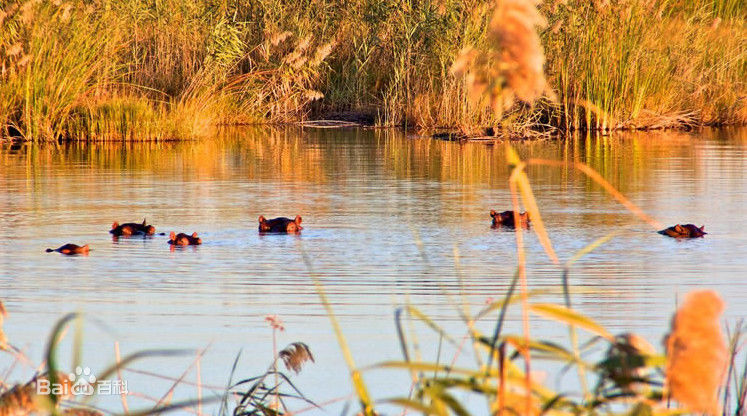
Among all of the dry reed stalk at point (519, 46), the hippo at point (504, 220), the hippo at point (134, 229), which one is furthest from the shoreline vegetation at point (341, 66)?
the dry reed stalk at point (519, 46)

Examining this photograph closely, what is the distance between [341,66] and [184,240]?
16026 millimetres

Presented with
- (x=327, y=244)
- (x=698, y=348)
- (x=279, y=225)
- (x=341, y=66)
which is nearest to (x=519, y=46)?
(x=698, y=348)

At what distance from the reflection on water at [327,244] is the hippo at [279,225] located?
0.33 feet

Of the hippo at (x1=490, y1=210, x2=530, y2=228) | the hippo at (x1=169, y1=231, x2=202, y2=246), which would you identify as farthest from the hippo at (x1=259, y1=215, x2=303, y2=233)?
the hippo at (x1=490, y1=210, x2=530, y2=228)

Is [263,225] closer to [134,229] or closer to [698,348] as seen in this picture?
[134,229]

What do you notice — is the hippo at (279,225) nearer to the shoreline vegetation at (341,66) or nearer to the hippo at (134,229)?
the hippo at (134,229)

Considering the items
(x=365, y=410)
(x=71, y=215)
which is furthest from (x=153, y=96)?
(x=365, y=410)

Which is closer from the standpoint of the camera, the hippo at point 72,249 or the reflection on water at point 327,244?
the reflection on water at point 327,244

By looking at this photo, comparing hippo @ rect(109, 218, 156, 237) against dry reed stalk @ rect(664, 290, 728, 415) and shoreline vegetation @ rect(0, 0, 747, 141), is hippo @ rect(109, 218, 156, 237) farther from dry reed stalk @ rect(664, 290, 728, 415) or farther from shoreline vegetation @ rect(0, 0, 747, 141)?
shoreline vegetation @ rect(0, 0, 747, 141)

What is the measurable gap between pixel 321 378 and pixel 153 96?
56.5 ft

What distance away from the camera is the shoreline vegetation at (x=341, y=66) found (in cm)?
1828

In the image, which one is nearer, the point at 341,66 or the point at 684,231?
the point at 684,231

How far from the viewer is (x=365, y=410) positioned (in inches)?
111

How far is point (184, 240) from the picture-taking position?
8.38 m
